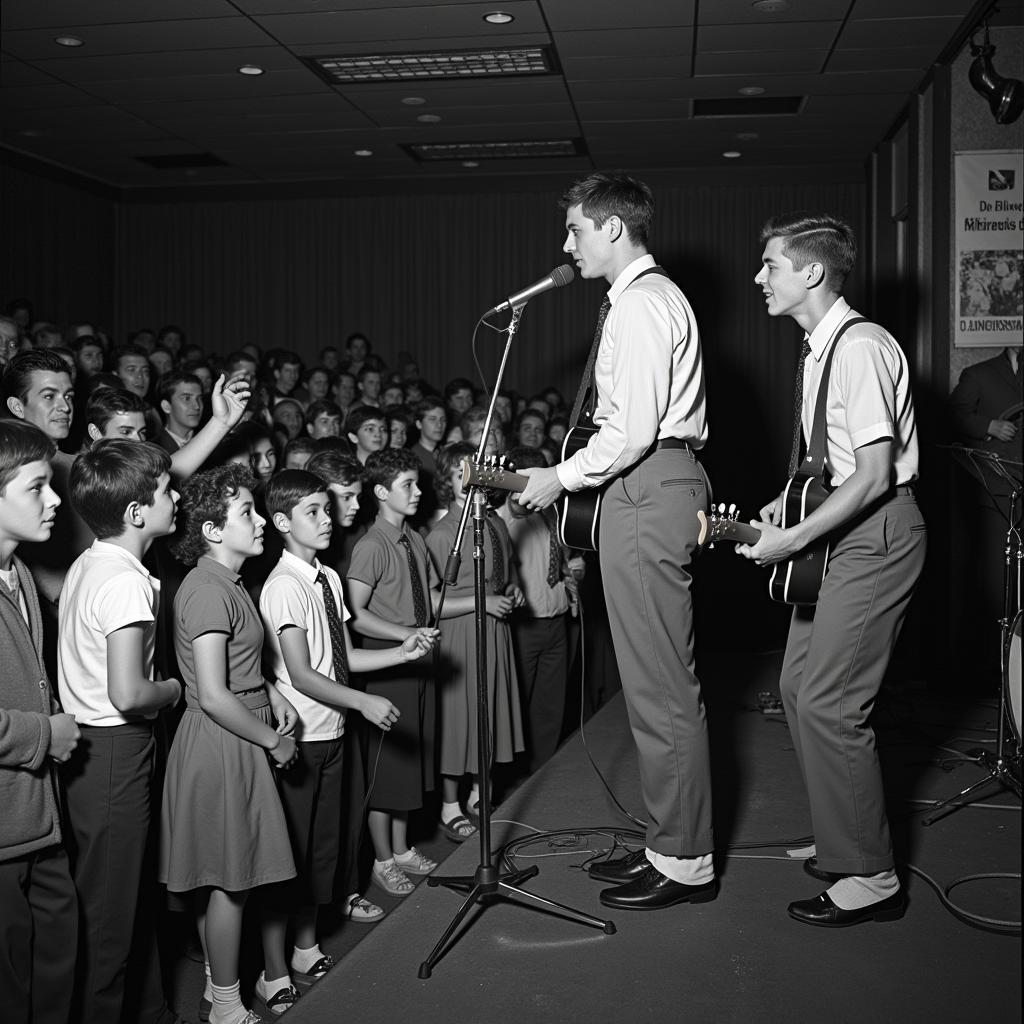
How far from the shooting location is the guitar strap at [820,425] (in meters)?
2.51

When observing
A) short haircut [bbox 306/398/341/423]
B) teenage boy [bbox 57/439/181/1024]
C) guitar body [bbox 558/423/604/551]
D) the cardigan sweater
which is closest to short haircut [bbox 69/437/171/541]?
teenage boy [bbox 57/439/181/1024]

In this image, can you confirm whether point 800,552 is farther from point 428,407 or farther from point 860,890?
point 428,407

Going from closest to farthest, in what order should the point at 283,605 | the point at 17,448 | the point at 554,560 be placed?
the point at 17,448, the point at 283,605, the point at 554,560

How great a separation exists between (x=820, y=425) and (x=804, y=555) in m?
0.29

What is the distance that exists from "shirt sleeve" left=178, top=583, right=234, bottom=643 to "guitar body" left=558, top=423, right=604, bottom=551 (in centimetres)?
80

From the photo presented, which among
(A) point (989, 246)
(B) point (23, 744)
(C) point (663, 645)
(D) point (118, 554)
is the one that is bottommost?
(B) point (23, 744)

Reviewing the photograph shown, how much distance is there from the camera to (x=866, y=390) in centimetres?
239

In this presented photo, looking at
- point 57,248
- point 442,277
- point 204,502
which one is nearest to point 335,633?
point 204,502

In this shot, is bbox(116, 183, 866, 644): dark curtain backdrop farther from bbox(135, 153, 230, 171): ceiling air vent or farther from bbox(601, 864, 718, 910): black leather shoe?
bbox(601, 864, 718, 910): black leather shoe

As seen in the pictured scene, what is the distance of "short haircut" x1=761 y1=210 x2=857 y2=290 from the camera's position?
256 centimetres

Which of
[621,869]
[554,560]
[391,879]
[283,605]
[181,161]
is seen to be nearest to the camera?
[621,869]

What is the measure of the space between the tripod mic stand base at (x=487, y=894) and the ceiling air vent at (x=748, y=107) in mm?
5748

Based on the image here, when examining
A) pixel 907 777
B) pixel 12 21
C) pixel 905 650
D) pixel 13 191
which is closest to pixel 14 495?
pixel 907 777

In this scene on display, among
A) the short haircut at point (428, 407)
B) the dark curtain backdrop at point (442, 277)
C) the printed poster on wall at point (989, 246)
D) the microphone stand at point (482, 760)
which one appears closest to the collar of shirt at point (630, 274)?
the microphone stand at point (482, 760)
